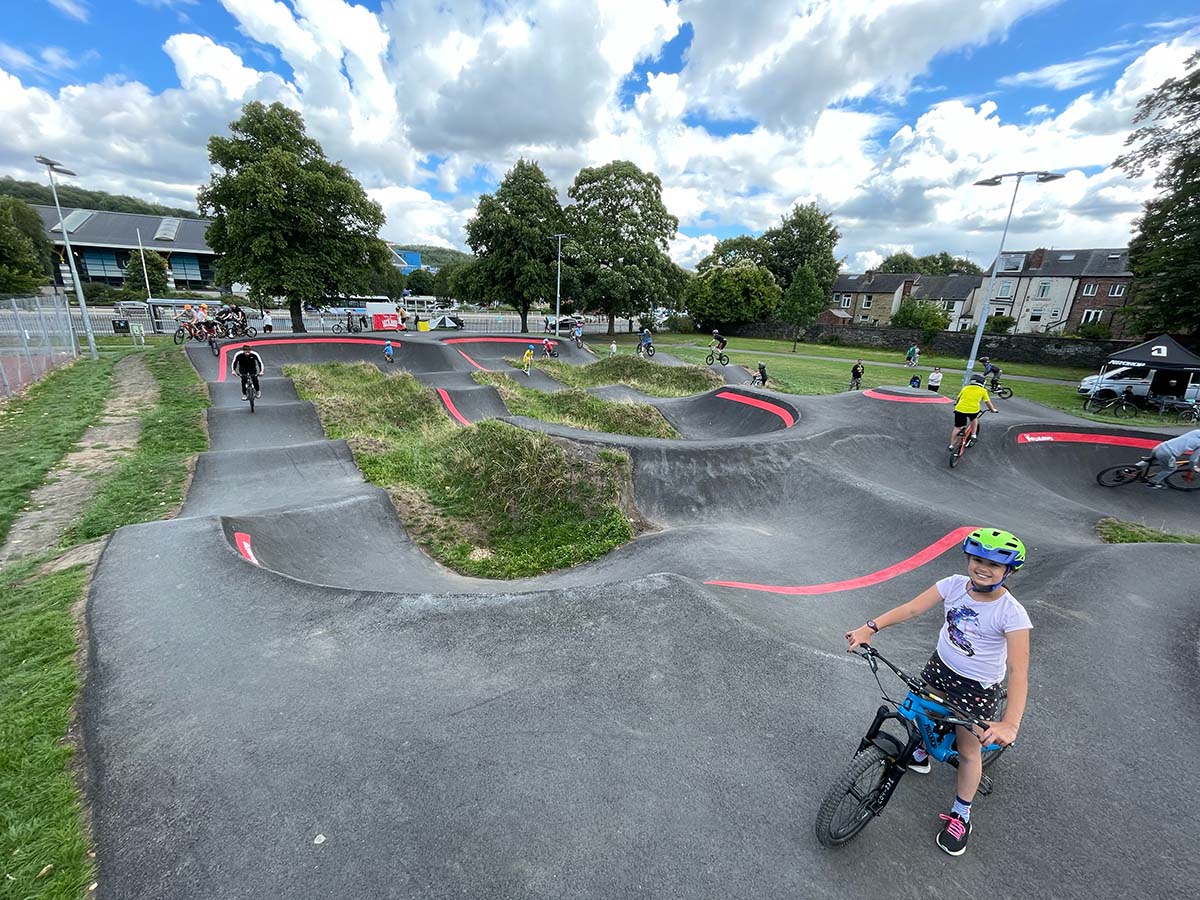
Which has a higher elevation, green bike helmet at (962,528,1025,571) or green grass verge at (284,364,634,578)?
green bike helmet at (962,528,1025,571)

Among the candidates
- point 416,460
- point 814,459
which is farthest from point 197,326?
point 814,459

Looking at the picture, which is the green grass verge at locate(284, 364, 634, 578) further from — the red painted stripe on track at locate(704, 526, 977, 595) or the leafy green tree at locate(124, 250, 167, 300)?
the leafy green tree at locate(124, 250, 167, 300)

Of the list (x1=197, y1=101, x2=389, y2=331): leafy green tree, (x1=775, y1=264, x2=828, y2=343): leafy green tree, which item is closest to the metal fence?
(x1=197, y1=101, x2=389, y2=331): leafy green tree

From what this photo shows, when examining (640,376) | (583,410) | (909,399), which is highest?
(909,399)

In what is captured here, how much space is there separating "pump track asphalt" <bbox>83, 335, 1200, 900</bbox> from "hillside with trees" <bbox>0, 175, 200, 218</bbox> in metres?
138

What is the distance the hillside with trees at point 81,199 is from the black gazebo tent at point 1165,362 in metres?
144

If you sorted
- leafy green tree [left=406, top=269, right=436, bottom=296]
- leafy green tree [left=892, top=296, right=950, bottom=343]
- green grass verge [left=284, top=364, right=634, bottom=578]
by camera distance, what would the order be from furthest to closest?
1. leafy green tree [left=406, top=269, right=436, bottom=296]
2. leafy green tree [left=892, top=296, right=950, bottom=343]
3. green grass verge [left=284, top=364, right=634, bottom=578]

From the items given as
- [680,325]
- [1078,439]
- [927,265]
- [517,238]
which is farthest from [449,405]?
[927,265]

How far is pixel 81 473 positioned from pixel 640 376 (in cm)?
2171

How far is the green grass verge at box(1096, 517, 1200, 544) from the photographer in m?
8.80

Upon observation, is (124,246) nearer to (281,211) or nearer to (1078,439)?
(281,211)

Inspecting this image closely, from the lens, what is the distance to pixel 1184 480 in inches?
434

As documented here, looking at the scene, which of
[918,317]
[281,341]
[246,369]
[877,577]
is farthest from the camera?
[918,317]

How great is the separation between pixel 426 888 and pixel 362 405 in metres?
18.2
